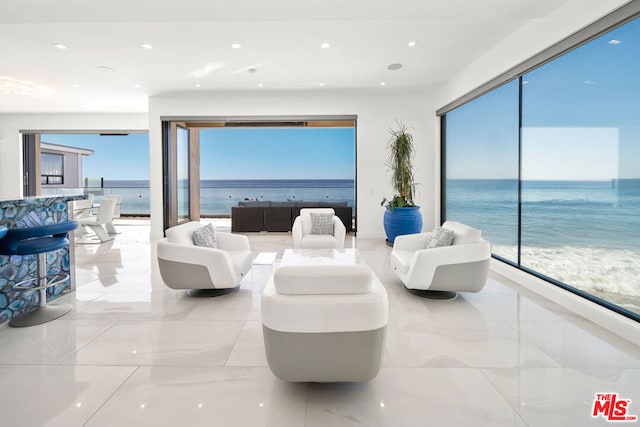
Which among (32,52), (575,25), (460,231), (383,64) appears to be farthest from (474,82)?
(32,52)

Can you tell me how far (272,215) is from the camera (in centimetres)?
859

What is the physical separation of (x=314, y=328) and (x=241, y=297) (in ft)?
7.05

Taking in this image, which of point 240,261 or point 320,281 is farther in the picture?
point 240,261

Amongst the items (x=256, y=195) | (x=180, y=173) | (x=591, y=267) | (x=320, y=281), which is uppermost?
(x=180, y=173)

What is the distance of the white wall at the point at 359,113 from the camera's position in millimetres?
7660

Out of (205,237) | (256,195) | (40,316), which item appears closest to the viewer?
(40,316)

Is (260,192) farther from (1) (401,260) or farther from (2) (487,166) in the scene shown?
(1) (401,260)

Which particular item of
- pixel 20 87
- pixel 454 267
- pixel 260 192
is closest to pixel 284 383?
pixel 454 267

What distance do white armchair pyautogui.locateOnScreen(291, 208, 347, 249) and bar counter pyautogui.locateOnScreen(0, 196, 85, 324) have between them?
2888 millimetres

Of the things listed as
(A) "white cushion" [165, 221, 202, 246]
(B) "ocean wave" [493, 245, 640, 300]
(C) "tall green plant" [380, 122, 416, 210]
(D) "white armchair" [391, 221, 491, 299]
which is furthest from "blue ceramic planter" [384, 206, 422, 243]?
(A) "white cushion" [165, 221, 202, 246]

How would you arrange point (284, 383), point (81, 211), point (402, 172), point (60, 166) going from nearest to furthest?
1. point (284, 383)
2. point (402, 172)
3. point (81, 211)
4. point (60, 166)

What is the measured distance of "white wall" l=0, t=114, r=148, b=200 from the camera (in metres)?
9.41

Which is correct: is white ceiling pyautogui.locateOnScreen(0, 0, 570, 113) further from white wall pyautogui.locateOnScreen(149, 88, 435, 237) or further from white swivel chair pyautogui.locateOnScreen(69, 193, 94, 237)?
white swivel chair pyautogui.locateOnScreen(69, 193, 94, 237)

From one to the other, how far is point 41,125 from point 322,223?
8688 mm
